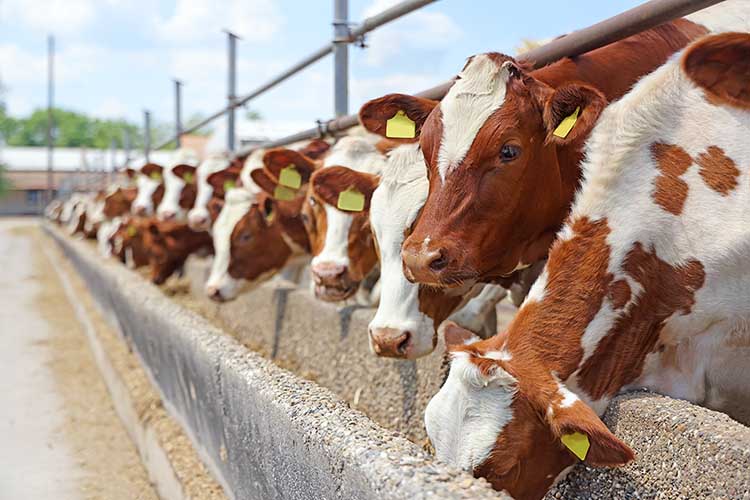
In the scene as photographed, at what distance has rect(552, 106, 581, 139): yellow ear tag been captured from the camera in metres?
2.34

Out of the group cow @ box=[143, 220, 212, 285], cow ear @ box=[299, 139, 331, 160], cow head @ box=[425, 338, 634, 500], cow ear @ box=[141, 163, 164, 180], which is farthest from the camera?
cow ear @ box=[141, 163, 164, 180]

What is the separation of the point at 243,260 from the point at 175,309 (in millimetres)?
1633

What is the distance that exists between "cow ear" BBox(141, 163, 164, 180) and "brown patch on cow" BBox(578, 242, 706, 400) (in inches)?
327

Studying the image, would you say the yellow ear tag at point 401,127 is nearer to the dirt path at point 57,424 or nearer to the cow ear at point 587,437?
the cow ear at point 587,437

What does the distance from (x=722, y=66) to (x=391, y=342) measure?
1.35 metres

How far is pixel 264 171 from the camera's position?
17.2ft

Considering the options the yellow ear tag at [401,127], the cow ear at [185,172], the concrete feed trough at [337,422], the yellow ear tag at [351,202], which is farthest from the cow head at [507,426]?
the cow ear at [185,172]

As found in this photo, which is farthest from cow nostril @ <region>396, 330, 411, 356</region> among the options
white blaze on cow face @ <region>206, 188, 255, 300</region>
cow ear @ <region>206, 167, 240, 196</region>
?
cow ear @ <region>206, 167, 240, 196</region>

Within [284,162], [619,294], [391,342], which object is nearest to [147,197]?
[284,162]

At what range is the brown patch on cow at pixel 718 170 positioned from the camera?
215cm

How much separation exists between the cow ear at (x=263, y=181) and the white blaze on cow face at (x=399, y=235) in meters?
2.10

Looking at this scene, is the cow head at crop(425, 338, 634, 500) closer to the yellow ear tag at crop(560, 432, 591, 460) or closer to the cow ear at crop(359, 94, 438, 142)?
the yellow ear tag at crop(560, 432, 591, 460)

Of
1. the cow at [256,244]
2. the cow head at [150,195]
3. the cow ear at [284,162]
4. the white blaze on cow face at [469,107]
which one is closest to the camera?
the white blaze on cow face at [469,107]

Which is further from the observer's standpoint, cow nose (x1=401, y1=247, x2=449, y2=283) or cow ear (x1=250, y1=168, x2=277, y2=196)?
cow ear (x1=250, y1=168, x2=277, y2=196)
